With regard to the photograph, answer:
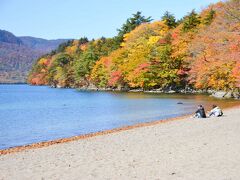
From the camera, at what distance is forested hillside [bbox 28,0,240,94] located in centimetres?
4107

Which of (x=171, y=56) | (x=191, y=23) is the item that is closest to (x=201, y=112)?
(x=171, y=56)

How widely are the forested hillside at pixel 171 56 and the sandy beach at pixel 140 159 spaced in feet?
72.8

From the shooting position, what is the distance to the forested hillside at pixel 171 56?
41.1m

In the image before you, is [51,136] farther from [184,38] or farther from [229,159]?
[184,38]

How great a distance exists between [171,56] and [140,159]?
56.4 metres

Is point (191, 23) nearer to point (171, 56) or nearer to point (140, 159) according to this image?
point (171, 56)

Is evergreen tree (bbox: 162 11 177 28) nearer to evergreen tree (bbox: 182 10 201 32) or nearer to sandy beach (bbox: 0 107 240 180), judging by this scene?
evergreen tree (bbox: 182 10 201 32)

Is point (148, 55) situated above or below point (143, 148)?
above

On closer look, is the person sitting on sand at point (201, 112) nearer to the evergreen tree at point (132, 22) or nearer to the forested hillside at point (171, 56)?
the forested hillside at point (171, 56)

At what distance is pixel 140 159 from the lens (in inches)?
509

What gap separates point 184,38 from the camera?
2650 inches

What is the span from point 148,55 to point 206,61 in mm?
23042

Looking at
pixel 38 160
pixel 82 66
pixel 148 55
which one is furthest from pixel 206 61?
pixel 82 66

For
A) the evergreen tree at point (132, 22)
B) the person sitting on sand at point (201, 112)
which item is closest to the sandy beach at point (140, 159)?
the person sitting on sand at point (201, 112)
